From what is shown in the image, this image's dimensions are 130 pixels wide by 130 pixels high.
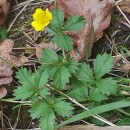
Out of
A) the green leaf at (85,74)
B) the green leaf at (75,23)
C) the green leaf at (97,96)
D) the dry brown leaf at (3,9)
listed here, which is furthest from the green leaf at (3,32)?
the green leaf at (97,96)

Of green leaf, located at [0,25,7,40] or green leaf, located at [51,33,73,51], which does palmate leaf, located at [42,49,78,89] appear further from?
green leaf, located at [0,25,7,40]

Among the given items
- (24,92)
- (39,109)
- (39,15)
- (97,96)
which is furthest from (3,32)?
(97,96)

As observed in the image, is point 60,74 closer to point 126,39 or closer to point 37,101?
point 37,101

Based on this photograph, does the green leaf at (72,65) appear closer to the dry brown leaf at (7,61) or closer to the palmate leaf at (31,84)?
the palmate leaf at (31,84)

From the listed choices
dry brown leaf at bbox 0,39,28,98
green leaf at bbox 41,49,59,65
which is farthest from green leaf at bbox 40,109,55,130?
dry brown leaf at bbox 0,39,28,98

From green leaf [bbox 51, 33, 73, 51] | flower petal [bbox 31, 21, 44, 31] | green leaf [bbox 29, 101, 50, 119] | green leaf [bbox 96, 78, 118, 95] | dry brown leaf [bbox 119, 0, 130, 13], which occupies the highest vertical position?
flower petal [bbox 31, 21, 44, 31]

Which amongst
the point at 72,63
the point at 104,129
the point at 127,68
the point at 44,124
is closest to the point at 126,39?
the point at 127,68
